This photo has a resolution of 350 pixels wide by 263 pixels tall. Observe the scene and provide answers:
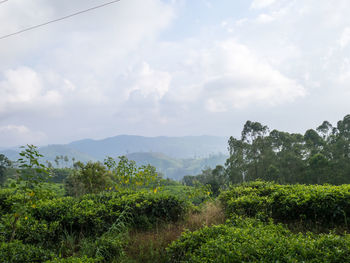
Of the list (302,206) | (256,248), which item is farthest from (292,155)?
(256,248)

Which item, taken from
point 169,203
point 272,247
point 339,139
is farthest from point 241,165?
point 272,247

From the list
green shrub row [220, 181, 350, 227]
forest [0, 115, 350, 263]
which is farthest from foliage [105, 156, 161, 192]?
green shrub row [220, 181, 350, 227]

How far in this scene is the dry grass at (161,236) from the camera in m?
3.62

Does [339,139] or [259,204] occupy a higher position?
[339,139]

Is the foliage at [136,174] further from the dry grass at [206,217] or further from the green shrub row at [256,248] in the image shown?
the green shrub row at [256,248]

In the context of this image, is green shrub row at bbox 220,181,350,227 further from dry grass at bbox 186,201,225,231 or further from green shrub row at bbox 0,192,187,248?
green shrub row at bbox 0,192,187,248

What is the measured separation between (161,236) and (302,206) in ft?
8.32

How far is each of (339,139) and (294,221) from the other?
95.1 feet

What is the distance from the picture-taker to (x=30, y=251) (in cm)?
316

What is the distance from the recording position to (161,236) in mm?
4219

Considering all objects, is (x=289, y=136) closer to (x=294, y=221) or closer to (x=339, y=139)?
(x=339, y=139)

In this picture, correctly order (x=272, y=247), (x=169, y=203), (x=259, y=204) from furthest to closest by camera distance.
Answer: (x=169, y=203) → (x=259, y=204) → (x=272, y=247)

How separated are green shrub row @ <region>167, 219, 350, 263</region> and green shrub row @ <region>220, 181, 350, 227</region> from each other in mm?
1079

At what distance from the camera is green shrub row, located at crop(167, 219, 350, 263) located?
8.07 feet
